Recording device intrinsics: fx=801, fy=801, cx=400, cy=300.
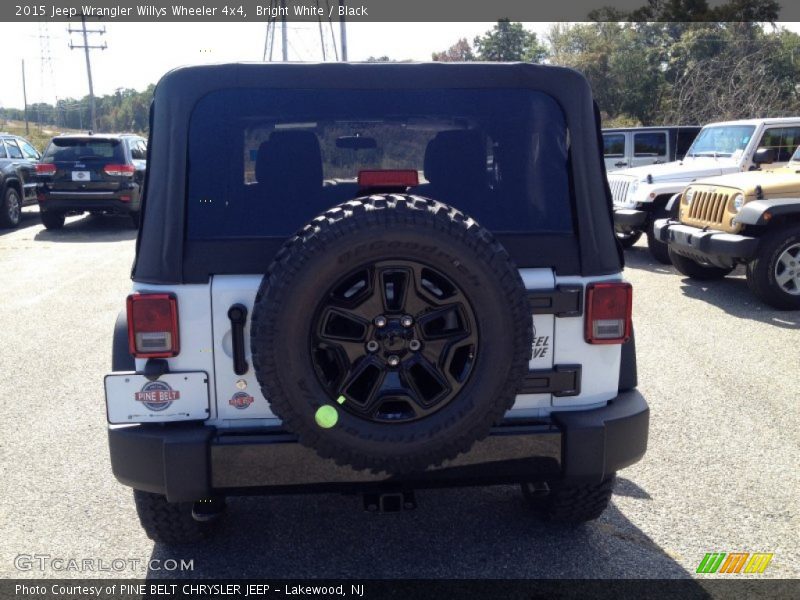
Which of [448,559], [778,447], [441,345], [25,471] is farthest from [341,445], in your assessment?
[778,447]

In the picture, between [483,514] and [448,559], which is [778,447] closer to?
[483,514]

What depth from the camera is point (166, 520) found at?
3293 millimetres

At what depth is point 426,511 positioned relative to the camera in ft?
12.5

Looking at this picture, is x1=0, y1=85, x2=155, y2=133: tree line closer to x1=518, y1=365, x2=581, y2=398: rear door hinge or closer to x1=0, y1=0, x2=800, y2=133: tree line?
x1=0, y1=0, x2=800, y2=133: tree line

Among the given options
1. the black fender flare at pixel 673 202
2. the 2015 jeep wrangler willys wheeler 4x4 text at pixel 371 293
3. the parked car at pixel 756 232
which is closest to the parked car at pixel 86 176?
the black fender flare at pixel 673 202

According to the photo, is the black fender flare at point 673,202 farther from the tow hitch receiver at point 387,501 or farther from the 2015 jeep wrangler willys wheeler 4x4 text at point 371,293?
the tow hitch receiver at point 387,501

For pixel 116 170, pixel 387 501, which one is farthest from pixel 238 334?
pixel 116 170

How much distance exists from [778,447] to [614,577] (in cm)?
190

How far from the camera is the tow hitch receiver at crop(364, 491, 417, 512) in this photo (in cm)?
296

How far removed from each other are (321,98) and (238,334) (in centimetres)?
92

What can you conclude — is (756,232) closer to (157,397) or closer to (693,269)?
(693,269)

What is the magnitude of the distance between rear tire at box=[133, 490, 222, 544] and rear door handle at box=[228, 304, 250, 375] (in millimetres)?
734

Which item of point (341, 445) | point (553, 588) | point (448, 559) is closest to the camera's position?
point (341, 445)

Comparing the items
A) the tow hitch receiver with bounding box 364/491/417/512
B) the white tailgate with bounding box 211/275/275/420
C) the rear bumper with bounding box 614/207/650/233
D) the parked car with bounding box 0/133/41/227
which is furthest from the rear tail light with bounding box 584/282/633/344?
the parked car with bounding box 0/133/41/227
